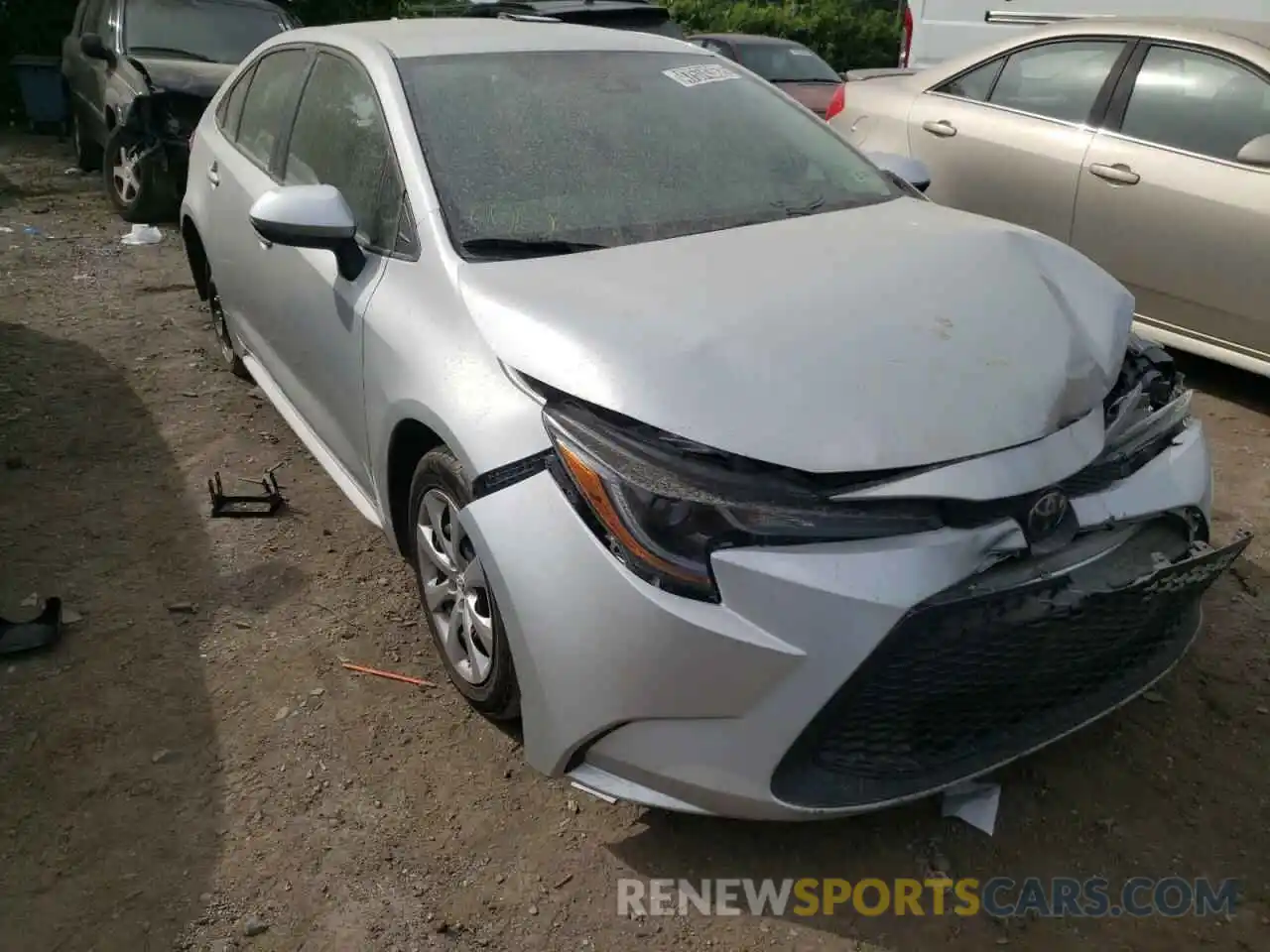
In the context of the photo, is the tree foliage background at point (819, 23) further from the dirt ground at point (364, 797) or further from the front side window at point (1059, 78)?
the dirt ground at point (364, 797)

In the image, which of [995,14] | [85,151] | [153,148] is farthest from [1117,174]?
[85,151]

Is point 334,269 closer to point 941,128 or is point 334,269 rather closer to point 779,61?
point 941,128

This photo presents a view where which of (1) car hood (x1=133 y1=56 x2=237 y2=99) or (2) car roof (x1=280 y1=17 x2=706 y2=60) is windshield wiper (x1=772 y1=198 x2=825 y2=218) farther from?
(1) car hood (x1=133 y1=56 x2=237 y2=99)

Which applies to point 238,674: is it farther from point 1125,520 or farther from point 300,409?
point 1125,520

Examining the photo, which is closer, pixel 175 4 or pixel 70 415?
pixel 70 415

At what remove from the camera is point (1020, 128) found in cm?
502

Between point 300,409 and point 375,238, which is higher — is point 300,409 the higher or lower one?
the lower one

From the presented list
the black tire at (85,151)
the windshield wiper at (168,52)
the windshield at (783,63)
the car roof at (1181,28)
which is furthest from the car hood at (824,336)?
the windshield at (783,63)

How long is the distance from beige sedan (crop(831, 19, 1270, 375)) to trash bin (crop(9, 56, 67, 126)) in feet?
33.1

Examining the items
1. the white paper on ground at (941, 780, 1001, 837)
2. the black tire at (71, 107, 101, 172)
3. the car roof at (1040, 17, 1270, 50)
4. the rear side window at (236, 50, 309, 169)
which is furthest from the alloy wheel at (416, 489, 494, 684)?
the black tire at (71, 107, 101, 172)

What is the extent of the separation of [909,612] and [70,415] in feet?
12.9

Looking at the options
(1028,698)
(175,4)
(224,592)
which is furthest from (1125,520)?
(175,4)

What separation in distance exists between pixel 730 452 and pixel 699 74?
1976 mm

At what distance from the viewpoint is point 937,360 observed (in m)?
2.18
